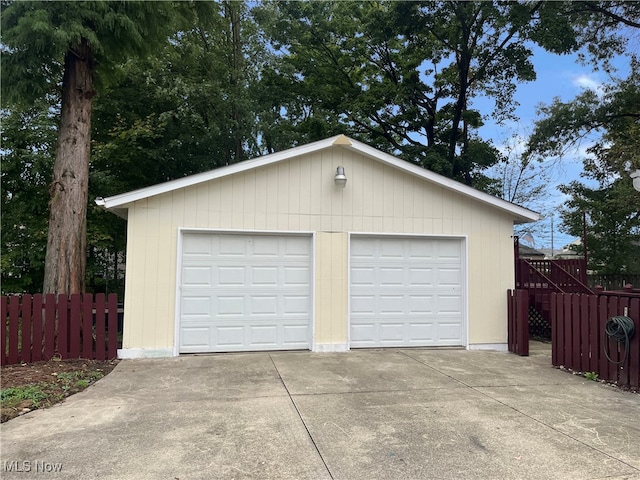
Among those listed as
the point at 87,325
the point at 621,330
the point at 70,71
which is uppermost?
the point at 70,71

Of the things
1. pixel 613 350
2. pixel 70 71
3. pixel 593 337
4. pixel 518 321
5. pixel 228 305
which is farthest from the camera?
pixel 518 321

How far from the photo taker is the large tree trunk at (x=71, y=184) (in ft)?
23.5

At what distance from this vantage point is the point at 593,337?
6117 millimetres

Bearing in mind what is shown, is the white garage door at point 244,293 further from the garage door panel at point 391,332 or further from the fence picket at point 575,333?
the fence picket at point 575,333

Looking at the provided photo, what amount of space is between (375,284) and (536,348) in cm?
348

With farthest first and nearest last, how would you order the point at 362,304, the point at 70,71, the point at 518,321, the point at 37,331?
1. the point at 362,304
2. the point at 518,321
3. the point at 70,71
4. the point at 37,331

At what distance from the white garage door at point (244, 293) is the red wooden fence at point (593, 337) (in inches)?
158

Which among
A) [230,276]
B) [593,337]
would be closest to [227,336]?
[230,276]

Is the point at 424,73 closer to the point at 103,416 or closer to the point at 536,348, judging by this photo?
the point at 536,348

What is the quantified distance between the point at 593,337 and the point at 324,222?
4432 millimetres

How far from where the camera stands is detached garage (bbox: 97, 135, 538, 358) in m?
7.22

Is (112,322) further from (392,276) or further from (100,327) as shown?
(392,276)

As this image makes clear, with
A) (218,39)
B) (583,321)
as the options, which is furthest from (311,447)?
(218,39)

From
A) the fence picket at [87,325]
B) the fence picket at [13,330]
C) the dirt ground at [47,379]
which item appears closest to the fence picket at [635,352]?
the dirt ground at [47,379]
